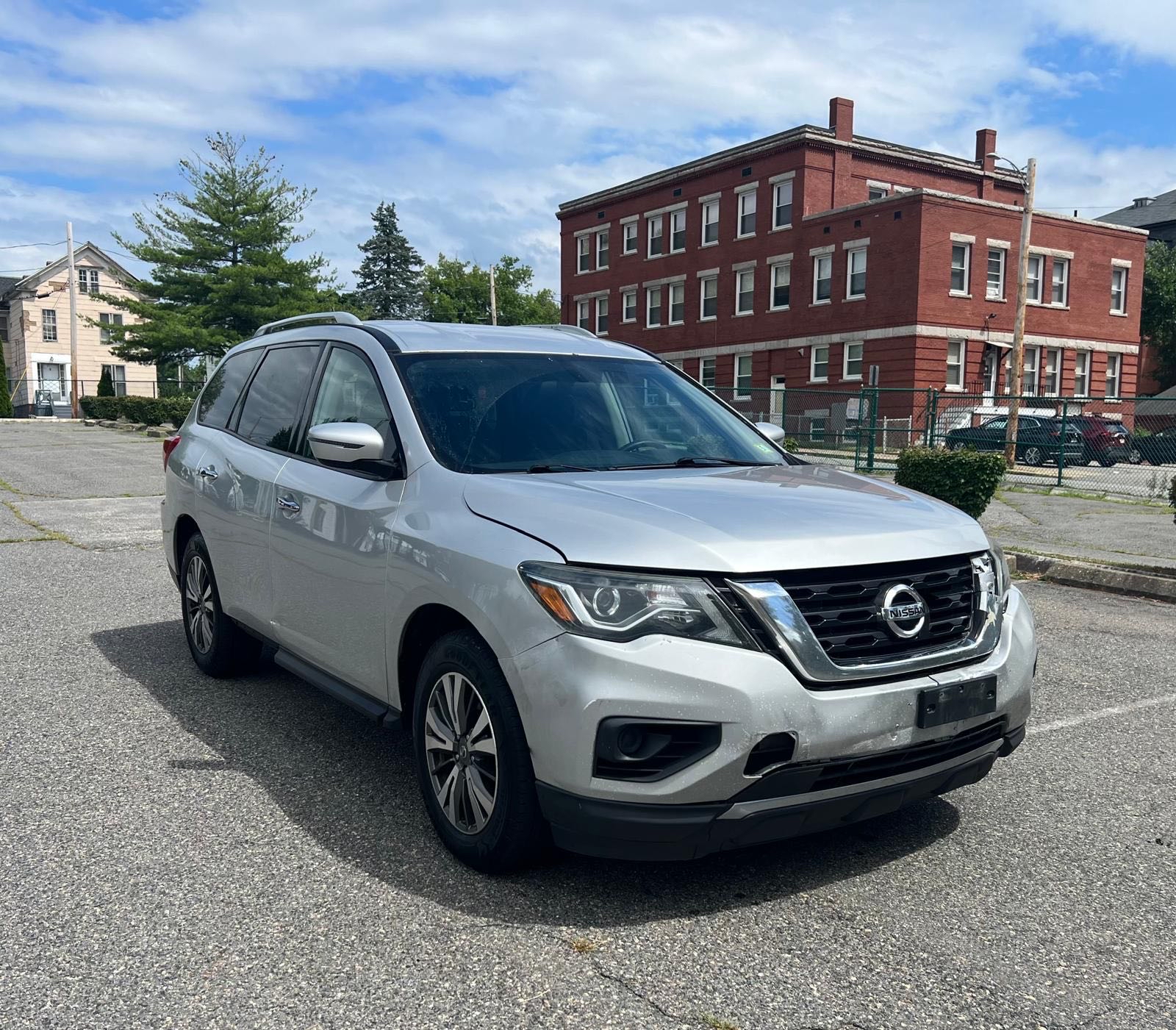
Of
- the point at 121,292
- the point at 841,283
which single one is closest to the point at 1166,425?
the point at 841,283

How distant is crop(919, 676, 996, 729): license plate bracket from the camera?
319cm

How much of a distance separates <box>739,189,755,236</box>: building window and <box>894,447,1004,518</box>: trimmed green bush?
34.2 metres

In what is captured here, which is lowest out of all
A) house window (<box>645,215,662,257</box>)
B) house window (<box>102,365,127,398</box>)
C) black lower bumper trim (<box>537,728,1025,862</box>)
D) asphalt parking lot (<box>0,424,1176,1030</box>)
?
asphalt parking lot (<box>0,424,1176,1030</box>)

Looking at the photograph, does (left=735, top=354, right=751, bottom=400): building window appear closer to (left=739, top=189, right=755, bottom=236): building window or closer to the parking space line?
(left=739, top=189, right=755, bottom=236): building window

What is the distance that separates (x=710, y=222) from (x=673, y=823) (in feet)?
150

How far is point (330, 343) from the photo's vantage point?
488 centimetres

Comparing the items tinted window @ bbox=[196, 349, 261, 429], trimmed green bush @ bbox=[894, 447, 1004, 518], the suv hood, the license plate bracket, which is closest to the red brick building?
trimmed green bush @ bbox=[894, 447, 1004, 518]

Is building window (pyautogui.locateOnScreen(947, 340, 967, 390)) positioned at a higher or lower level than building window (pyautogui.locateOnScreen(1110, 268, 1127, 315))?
lower

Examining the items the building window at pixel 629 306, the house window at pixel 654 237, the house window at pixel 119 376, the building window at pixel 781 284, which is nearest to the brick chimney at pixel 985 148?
the building window at pixel 781 284

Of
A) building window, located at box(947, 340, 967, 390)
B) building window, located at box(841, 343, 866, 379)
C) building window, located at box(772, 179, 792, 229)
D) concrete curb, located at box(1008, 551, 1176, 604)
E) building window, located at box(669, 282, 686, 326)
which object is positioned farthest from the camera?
building window, located at box(669, 282, 686, 326)

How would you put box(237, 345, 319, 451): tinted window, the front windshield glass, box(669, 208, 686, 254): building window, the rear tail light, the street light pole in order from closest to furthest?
the front windshield glass, box(237, 345, 319, 451): tinted window, the rear tail light, the street light pole, box(669, 208, 686, 254): building window

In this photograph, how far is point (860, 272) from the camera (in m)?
40.3

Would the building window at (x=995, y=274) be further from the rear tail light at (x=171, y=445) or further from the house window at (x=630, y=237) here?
the rear tail light at (x=171, y=445)

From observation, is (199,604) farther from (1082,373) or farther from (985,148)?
(985,148)
